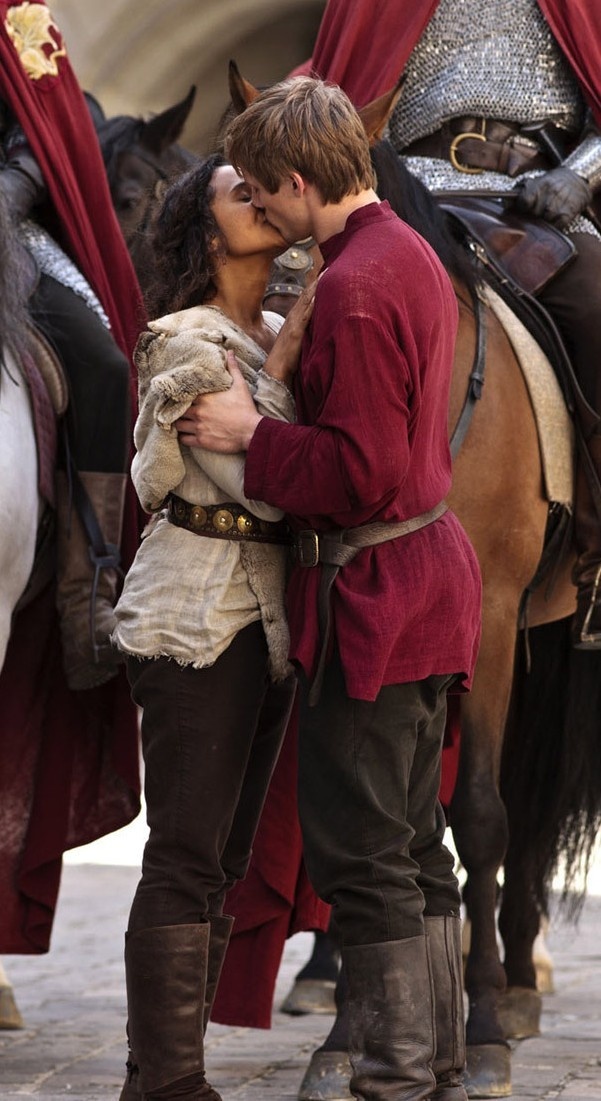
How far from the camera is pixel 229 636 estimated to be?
3.12m

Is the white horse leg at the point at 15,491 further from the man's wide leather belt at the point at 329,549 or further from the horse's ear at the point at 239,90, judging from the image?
the man's wide leather belt at the point at 329,549

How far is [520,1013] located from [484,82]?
2469 mm

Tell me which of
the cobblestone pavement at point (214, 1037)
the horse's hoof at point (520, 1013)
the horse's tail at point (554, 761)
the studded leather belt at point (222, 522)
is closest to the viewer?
the studded leather belt at point (222, 522)

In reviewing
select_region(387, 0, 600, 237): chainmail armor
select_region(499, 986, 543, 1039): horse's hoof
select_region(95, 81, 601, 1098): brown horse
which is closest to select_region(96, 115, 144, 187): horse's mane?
select_region(387, 0, 600, 237): chainmail armor

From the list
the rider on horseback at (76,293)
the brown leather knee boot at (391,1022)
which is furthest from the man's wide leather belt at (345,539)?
the rider on horseback at (76,293)

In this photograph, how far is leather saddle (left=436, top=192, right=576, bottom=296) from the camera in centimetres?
464

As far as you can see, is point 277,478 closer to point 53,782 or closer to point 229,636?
point 229,636

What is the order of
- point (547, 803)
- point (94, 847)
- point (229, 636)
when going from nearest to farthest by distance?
point (229, 636)
point (547, 803)
point (94, 847)

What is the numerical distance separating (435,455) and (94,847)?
6398mm

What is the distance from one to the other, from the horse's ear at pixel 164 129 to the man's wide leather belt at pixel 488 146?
56.6 inches

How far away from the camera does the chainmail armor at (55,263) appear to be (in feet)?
15.7

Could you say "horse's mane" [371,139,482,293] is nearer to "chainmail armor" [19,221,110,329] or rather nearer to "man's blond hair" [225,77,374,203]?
"chainmail armor" [19,221,110,329]

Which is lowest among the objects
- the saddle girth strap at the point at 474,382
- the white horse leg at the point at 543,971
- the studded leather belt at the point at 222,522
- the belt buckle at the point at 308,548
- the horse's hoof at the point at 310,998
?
the white horse leg at the point at 543,971

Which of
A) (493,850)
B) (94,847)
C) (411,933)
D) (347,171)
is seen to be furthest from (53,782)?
(94,847)
